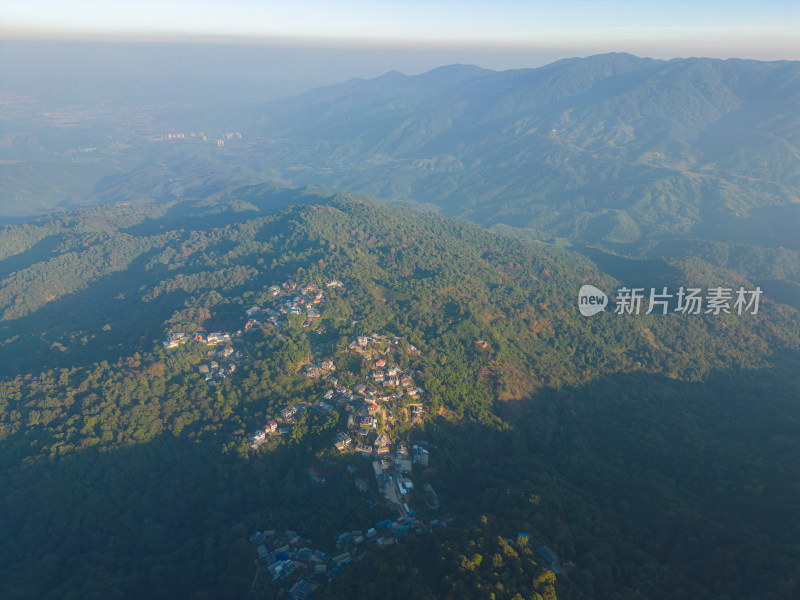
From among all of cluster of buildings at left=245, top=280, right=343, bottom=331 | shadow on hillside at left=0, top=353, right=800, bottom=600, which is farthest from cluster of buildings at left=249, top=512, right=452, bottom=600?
cluster of buildings at left=245, top=280, right=343, bottom=331

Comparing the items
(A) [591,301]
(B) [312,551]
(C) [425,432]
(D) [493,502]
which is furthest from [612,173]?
(B) [312,551]

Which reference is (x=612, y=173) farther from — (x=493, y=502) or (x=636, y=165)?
(x=493, y=502)

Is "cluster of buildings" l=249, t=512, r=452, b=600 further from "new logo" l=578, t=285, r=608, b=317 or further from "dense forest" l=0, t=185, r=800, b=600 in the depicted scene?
"new logo" l=578, t=285, r=608, b=317

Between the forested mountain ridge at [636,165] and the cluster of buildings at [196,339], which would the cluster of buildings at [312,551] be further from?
the forested mountain ridge at [636,165]

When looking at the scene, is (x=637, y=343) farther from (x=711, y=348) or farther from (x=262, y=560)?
(x=262, y=560)

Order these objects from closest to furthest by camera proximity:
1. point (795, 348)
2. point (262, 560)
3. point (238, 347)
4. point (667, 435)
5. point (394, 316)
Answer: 1. point (262, 560)
2. point (667, 435)
3. point (238, 347)
4. point (394, 316)
5. point (795, 348)

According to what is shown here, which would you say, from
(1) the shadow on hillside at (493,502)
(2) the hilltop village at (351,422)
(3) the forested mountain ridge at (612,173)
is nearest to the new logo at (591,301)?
(1) the shadow on hillside at (493,502)

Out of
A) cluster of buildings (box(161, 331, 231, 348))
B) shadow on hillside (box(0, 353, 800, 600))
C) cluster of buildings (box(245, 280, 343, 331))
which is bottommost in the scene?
shadow on hillside (box(0, 353, 800, 600))

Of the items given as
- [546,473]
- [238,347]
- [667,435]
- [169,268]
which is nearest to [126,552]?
[238,347]
